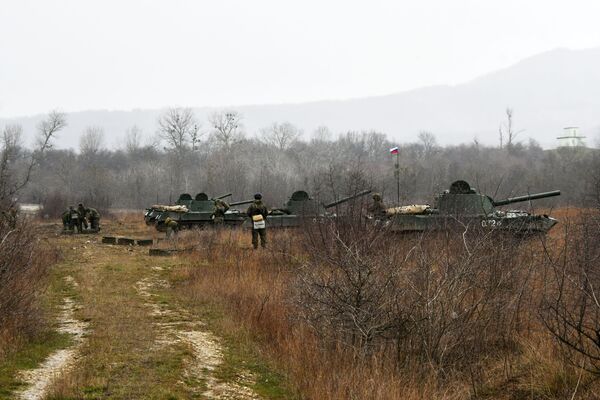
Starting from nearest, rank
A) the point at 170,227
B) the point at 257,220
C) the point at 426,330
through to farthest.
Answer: the point at 426,330, the point at 257,220, the point at 170,227

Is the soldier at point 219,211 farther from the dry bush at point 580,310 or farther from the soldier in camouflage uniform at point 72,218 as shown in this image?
the dry bush at point 580,310

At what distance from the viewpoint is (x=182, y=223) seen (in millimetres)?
27203

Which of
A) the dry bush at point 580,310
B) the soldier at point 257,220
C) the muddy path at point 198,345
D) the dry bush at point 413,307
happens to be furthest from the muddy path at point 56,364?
the soldier at point 257,220

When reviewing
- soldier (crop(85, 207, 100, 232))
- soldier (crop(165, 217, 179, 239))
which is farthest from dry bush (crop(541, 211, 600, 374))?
soldier (crop(85, 207, 100, 232))

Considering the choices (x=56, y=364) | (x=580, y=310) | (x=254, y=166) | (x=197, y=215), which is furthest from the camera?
(x=254, y=166)

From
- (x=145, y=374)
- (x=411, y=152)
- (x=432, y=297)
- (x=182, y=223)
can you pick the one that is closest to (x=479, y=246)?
(x=432, y=297)

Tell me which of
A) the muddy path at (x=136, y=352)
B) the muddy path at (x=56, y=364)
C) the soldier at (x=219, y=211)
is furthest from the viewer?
the soldier at (x=219, y=211)

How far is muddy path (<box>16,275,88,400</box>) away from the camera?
5.96 m

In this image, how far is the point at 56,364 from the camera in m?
6.98

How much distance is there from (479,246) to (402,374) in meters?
1.76

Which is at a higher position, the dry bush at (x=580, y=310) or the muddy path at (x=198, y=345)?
the dry bush at (x=580, y=310)

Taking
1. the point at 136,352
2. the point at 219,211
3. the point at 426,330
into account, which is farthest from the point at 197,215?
the point at 426,330

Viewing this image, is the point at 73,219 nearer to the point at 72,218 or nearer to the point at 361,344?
the point at 72,218

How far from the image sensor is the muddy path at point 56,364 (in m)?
5.96
